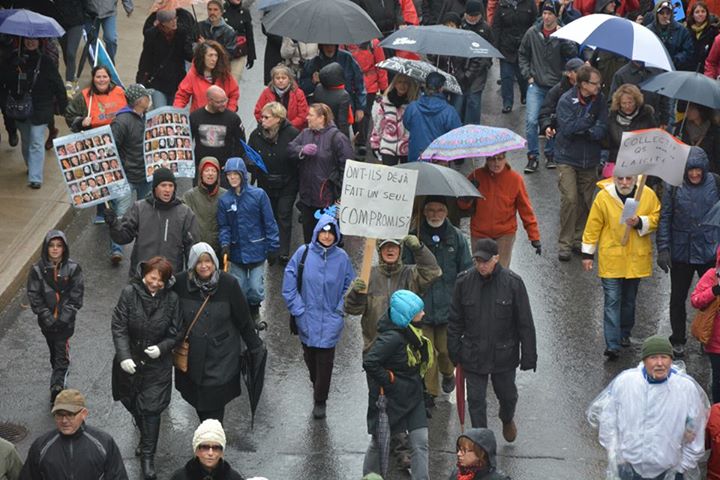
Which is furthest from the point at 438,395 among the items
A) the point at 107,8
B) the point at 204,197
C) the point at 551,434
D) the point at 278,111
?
the point at 107,8

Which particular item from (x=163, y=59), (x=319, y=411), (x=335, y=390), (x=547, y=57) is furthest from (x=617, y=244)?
(x=163, y=59)

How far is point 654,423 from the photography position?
10.4m

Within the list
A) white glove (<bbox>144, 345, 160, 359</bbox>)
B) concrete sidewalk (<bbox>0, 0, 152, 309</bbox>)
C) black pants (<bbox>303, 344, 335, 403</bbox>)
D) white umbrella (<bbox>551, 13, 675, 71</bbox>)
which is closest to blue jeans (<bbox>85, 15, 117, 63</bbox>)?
concrete sidewalk (<bbox>0, 0, 152, 309</bbox>)

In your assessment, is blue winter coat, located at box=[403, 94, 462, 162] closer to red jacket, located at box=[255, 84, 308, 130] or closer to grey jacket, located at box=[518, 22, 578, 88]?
red jacket, located at box=[255, 84, 308, 130]

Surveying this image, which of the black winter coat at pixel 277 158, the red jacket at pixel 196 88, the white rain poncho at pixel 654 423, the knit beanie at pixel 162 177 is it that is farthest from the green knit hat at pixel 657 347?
the red jacket at pixel 196 88

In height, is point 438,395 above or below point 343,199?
below

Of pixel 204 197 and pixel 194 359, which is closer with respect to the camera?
pixel 194 359

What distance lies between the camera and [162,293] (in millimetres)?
11172

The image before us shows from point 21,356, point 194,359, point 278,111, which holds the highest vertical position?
point 278,111

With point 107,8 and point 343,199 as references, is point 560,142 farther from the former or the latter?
point 107,8

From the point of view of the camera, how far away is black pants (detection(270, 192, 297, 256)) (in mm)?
15328

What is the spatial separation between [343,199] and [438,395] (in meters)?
1.85

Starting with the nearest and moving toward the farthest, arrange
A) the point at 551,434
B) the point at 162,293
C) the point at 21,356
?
the point at 162,293, the point at 551,434, the point at 21,356

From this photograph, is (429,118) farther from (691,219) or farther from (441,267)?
Answer: (441,267)
